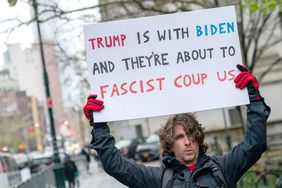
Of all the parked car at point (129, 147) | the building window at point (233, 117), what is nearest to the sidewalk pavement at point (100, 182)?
the parked car at point (129, 147)

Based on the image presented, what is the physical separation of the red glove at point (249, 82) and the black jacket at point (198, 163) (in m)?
0.07

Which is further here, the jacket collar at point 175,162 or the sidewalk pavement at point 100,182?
the sidewalk pavement at point 100,182

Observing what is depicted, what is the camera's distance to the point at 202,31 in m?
5.68

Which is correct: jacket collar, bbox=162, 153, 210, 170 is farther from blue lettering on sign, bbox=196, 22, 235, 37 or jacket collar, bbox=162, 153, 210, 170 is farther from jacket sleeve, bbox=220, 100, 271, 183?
blue lettering on sign, bbox=196, 22, 235, 37

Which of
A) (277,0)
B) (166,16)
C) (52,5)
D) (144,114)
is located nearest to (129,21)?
(166,16)

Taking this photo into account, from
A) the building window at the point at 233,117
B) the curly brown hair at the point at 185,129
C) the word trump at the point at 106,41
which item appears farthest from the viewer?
the building window at the point at 233,117

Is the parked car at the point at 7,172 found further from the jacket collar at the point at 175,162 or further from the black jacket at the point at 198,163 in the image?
the jacket collar at the point at 175,162

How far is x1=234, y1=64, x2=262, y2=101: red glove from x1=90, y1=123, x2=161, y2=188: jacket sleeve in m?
Answer: 0.78

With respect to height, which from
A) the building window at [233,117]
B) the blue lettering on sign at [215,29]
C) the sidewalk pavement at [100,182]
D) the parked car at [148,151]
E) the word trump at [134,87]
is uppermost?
the blue lettering on sign at [215,29]

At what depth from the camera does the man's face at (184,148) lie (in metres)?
4.96

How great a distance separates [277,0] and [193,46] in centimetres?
1184

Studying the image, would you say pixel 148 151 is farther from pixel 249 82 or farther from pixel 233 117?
pixel 249 82

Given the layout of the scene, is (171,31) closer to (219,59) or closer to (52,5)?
(219,59)

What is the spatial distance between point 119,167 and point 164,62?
99 centimetres
